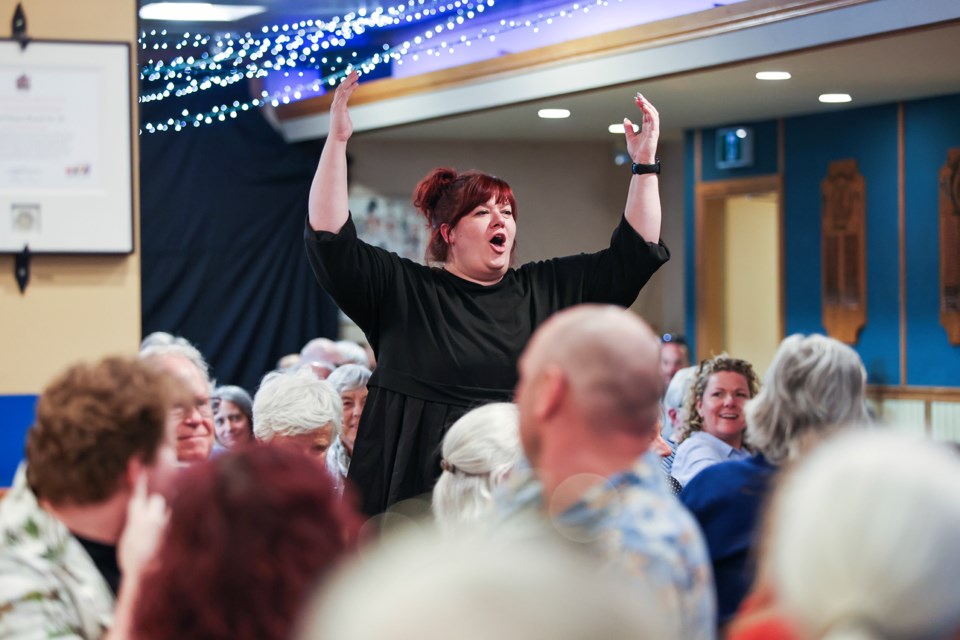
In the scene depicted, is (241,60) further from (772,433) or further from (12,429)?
(772,433)

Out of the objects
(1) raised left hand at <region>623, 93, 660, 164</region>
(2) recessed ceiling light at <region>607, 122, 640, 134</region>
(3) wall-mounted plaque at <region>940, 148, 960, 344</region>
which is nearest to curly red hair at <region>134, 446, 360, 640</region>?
(1) raised left hand at <region>623, 93, 660, 164</region>

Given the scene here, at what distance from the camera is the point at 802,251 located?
8.91 meters

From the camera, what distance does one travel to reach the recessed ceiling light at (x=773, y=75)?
7125 mm

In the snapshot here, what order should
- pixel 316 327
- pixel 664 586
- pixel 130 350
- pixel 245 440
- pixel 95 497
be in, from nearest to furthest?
pixel 664 586
pixel 95 497
pixel 130 350
pixel 245 440
pixel 316 327

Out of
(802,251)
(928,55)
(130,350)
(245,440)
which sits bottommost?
(245,440)

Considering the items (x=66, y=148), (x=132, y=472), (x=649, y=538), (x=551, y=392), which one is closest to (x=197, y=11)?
(x=66, y=148)

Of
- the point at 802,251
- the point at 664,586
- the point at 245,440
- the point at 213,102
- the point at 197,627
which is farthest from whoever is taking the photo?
the point at 213,102

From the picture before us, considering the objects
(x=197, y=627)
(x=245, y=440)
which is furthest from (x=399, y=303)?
(x=245, y=440)

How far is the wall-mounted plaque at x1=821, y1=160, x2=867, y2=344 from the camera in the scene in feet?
27.9

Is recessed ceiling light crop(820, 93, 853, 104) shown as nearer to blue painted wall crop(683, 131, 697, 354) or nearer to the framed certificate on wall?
blue painted wall crop(683, 131, 697, 354)

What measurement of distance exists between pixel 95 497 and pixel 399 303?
1145mm

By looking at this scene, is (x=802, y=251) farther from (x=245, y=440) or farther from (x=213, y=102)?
(x=245, y=440)

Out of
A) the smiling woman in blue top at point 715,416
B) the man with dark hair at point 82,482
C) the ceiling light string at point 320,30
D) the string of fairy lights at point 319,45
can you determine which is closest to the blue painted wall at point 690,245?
the string of fairy lights at point 319,45

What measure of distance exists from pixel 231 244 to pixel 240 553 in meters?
9.18
